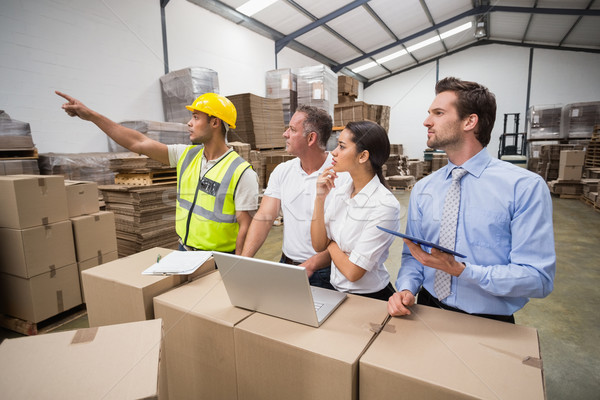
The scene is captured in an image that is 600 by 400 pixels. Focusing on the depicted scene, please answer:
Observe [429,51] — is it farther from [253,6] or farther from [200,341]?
[253,6]

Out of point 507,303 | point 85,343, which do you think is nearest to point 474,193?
point 507,303

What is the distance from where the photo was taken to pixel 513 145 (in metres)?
1.38

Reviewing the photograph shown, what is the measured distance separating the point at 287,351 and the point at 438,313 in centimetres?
52

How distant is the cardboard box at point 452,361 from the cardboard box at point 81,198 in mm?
2849

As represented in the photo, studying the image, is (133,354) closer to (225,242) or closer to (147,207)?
(225,242)

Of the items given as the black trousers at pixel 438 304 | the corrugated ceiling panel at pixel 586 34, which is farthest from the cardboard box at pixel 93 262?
the corrugated ceiling panel at pixel 586 34

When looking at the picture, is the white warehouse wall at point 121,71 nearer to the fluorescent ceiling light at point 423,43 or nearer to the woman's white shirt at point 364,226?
the fluorescent ceiling light at point 423,43

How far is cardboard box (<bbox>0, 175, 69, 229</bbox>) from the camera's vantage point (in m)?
2.21

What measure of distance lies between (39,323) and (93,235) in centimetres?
79

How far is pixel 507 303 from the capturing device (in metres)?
1.11

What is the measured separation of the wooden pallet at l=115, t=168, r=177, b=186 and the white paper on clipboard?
6.94 feet

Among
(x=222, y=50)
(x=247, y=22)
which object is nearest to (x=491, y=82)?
(x=222, y=50)

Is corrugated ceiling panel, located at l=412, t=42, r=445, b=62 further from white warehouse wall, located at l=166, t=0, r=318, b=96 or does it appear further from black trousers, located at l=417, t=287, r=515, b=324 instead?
white warehouse wall, located at l=166, t=0, r=318, b=96

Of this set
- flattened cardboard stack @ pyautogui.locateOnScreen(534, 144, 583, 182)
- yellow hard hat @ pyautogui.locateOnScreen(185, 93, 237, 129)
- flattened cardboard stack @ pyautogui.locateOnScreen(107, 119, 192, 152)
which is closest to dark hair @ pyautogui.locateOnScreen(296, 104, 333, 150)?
yellow hard hat @ pyautogui.locateOnScreen(185, 93, 237, 129)
